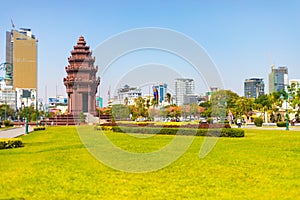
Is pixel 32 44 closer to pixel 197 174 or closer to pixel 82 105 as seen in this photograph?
pixel 82 105

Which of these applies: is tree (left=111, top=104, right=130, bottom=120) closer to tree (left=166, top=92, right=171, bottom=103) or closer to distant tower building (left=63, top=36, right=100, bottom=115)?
distant tower building (left=63, top=36, right=100, bottom=115)

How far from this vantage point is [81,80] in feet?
207

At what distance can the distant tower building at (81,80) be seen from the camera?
6334cm

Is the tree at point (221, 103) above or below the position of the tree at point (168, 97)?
below

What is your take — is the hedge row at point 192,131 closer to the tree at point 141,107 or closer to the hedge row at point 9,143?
the hedge row at point 9,143

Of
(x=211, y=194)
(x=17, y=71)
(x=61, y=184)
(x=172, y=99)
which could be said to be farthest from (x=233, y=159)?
(x=172, y=99)

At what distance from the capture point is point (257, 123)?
Answer: 44125mm

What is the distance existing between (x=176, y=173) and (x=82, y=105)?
55.6 m

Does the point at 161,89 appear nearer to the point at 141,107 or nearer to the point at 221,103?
the point at 141,107

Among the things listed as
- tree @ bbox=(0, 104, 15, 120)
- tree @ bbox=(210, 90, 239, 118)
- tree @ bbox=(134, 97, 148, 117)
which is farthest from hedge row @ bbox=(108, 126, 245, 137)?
tree @ bbox=(0, 104, 15, 120)

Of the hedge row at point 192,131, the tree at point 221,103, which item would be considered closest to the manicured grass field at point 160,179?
the hedge row at point 192,131

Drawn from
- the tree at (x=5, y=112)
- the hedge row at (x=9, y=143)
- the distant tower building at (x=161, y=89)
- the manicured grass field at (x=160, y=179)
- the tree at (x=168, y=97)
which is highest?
the distant tower building at (x=161, y=89)

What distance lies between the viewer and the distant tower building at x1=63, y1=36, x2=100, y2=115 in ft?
208

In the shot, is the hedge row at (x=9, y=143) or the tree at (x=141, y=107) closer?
the hedge row at (x=9, y=143)
